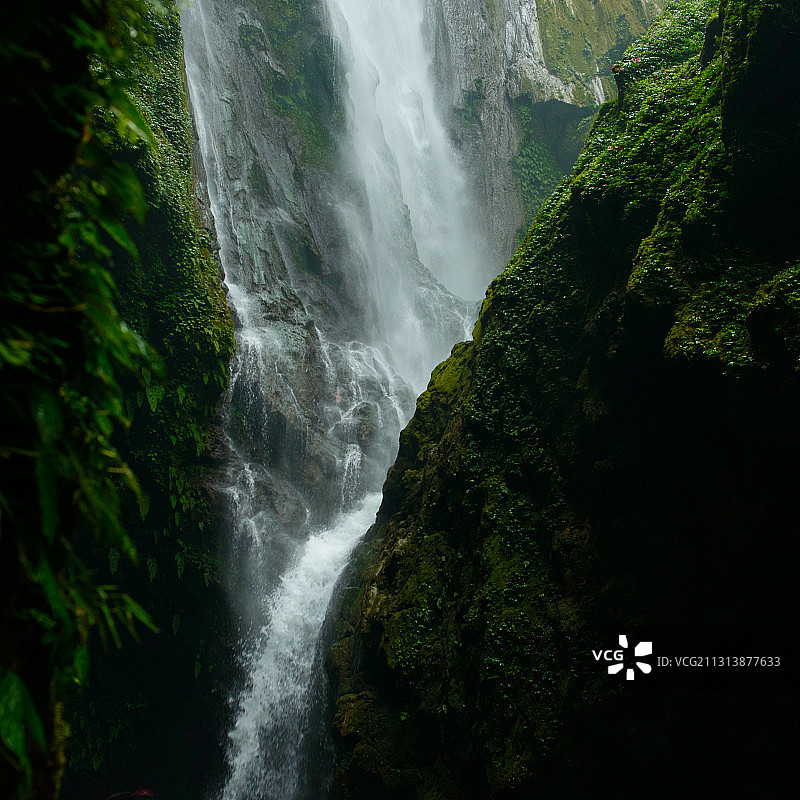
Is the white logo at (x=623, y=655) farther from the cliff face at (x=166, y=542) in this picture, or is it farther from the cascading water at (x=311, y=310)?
the cliff face at (x=166, y=542)

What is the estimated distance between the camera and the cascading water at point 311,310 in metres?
9.11

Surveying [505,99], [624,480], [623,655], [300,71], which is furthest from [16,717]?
[505,99]

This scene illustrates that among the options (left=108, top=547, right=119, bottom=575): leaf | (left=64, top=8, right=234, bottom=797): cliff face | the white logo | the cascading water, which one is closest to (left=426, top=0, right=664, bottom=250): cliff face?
the cascading water

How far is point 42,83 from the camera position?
1.43 metres

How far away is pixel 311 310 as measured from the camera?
15617 millimetres

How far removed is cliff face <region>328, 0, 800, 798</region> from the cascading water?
7.25ft

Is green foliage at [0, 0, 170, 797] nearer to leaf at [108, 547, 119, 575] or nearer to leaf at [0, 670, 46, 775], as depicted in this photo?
leaf at [0, 670, 46, 775]

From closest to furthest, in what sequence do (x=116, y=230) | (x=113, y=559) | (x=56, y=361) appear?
(x=56, y=361) < (x=116, y=230) < (x=113, y=559)

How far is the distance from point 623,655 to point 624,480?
167cm

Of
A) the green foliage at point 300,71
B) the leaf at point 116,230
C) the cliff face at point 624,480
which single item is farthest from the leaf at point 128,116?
the green foliage at point 300,71

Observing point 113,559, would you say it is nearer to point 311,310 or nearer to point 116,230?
point 116,230

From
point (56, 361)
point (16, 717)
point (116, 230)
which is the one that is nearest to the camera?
point (16, 717)

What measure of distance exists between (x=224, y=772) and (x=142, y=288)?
8.63 meters

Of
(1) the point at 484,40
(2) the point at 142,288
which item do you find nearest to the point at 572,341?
(2) the point at 142,288
